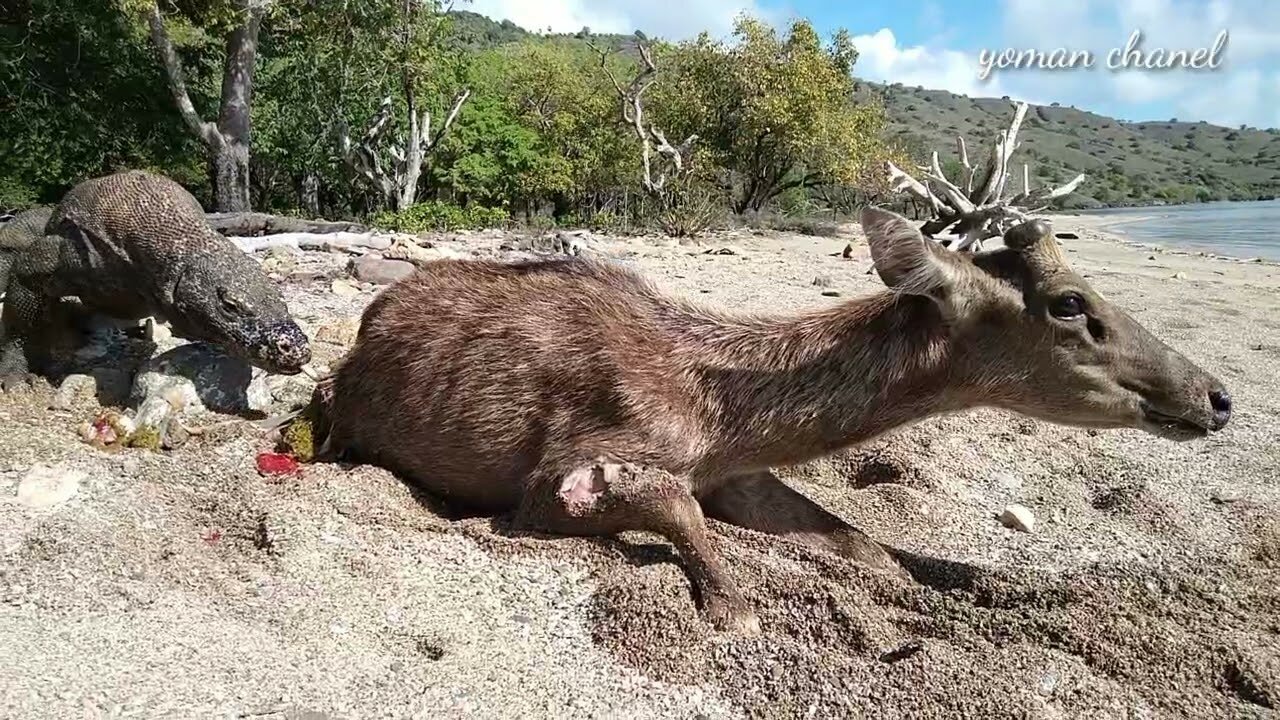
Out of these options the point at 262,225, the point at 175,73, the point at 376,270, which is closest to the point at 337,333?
the point at 376,270

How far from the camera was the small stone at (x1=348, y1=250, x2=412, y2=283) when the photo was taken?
9.94 meters

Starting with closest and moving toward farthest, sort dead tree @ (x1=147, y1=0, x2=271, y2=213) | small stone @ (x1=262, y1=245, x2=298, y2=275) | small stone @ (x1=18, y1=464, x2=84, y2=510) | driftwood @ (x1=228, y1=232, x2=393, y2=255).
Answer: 1. small stone @ (x1=18, y1=464, x2=84, y2=510)
2. small stone @ (x1=262, y1=245, x2=298, y2=275)
3. driftwood @ (x1=228, y1=232, x2=393, y2=255)
4. dead tree @ (x1=147, y1=0, x2=271, y2=213)

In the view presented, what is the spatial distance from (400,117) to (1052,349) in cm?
2891

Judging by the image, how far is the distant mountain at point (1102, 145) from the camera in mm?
85250

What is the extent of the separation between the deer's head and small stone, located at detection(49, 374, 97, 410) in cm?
432

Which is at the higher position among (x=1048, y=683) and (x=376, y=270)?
(x=1048, y=683)

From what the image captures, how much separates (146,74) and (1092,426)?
24021 mm

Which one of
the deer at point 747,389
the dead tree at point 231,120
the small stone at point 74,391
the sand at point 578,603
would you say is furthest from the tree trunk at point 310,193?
the deer at point 747,389

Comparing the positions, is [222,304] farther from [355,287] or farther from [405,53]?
[405,53]

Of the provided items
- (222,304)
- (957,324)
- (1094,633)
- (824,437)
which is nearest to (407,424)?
(222,304)

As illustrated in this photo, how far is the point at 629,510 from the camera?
11.7 ft

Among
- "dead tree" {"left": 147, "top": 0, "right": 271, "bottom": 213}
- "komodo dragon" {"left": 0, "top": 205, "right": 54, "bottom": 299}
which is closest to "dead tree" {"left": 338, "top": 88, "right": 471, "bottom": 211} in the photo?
"dead tree" {"left": 147, "top": 0, "right": 271, "bottom": 213}

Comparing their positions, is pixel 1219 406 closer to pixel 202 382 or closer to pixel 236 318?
pixel 236 318

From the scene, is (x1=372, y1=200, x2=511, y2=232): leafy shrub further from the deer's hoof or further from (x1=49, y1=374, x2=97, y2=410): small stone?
the deer's hoof
